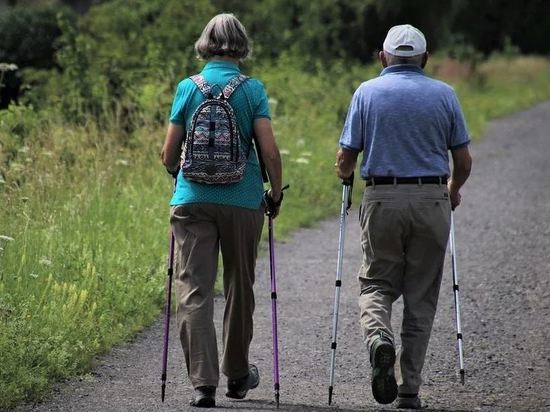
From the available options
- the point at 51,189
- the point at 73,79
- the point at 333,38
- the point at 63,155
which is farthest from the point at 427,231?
the point at 333,38

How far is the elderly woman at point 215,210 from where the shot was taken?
6234 mm

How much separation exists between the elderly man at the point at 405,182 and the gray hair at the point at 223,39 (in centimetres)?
62

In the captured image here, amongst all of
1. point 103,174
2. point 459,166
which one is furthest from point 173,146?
point 103,174

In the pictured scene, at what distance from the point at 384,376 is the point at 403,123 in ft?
3.86

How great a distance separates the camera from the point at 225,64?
20.5ft

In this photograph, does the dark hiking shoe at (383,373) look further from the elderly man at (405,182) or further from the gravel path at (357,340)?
the gravel path at (357,340)

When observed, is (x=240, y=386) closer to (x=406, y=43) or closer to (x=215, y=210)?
(x=215, y=210)

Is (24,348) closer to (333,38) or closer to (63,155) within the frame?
(63,155)

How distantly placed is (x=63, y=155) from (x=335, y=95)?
844 centimetres

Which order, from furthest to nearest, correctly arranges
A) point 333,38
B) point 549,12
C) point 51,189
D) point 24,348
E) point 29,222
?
point 333,38 → point 549,12 → point 51,189 → point 29,222 → point 24,348

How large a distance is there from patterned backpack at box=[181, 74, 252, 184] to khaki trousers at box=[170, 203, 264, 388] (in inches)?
6.5

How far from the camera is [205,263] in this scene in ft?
20.8

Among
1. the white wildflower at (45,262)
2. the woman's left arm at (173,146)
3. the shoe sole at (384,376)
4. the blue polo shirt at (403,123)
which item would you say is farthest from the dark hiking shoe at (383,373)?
the white wildflower at (45,262)

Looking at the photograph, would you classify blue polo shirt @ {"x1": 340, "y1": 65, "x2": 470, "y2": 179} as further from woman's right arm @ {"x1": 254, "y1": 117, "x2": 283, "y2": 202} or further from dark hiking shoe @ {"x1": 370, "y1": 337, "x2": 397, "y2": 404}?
dark hiking shoe @ {"x1": 370, "y1": 337, "x2": 397, "y2": 404}
